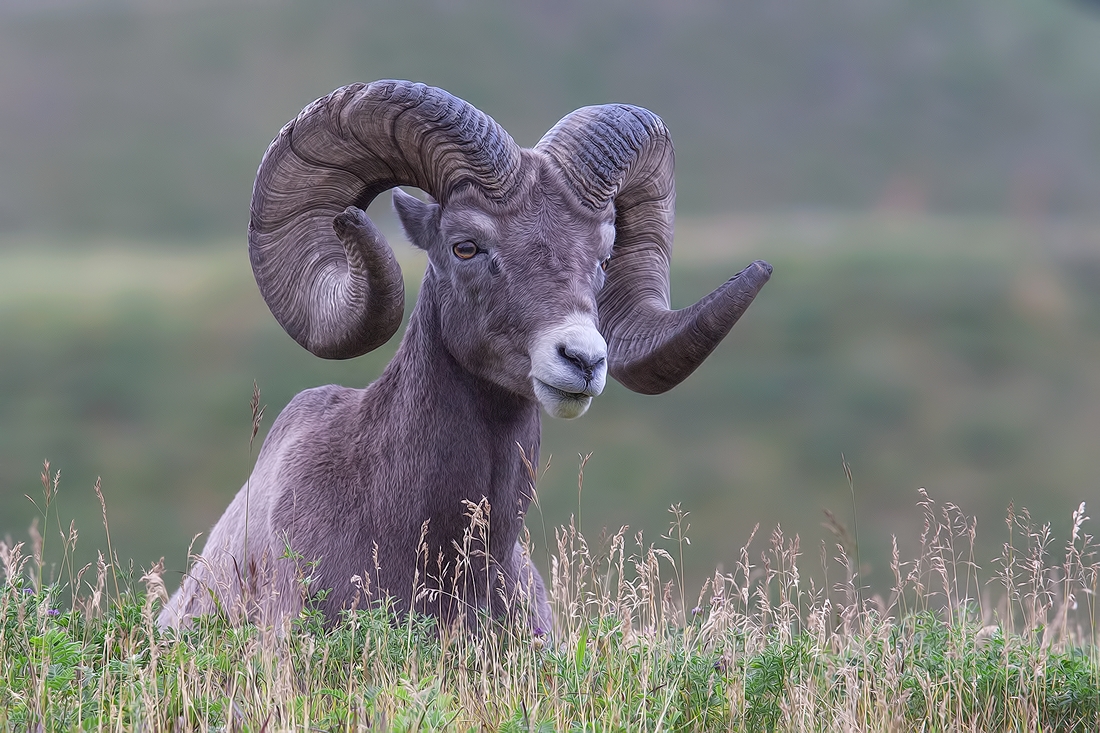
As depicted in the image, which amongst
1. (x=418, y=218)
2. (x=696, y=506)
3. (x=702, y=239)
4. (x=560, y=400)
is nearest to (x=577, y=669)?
(x=560, y=400)

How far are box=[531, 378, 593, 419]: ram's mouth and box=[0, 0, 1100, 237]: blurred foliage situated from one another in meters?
95.3

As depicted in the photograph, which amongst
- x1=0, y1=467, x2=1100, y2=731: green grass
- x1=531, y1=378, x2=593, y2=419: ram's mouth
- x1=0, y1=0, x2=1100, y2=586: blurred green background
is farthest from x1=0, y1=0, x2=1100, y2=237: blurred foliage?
x1=0, y1=467, x2=1100, y2=731: green grass

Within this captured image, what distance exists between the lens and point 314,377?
5781 centimetres

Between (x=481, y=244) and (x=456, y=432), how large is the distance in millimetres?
913

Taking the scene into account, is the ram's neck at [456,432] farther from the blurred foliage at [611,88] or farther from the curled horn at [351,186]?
the blurred foliage at [611,88]

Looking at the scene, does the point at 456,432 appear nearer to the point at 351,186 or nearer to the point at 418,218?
the point at 418,218

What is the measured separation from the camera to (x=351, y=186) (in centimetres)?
608

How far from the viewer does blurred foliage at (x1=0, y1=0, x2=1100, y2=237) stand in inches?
4070

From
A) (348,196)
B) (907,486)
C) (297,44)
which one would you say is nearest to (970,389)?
(907,486)

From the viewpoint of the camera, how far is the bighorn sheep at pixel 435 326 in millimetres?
5281

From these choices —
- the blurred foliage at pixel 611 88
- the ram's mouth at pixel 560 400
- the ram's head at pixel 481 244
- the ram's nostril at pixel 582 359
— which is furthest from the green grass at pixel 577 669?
the blurred foliage at pixel 611 88

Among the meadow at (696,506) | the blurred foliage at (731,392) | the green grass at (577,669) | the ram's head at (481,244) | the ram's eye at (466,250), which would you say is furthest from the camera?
the blurred foliage at (731,392)

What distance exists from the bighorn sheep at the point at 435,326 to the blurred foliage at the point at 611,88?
9414 cm

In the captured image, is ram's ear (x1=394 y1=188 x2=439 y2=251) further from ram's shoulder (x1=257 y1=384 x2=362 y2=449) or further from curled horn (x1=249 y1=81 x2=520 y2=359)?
ram's shoulder (x1=257 y1=384 x2=362 y2=449)
